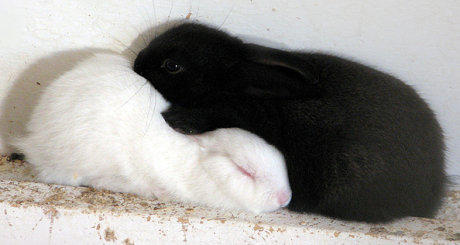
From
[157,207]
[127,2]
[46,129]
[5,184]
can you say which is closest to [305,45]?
A: [127,2]

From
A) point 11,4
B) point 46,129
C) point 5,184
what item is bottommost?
point 5,184

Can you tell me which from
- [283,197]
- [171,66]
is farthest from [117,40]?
[283,197]

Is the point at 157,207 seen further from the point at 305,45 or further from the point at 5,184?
the point at 305,45

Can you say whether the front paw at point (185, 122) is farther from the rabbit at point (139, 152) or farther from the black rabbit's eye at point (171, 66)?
Answer: the black rabbit's eye at point (171, 66)

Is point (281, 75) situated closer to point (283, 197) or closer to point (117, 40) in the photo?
point (283, 197)

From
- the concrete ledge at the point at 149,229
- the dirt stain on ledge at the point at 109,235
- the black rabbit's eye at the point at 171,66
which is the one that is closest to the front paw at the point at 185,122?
the black rabbit's eye at the point at 171,66

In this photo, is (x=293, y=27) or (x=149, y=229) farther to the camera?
(x=293, y=27)
